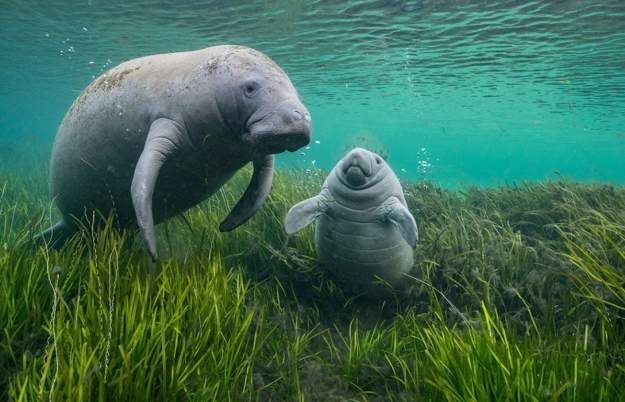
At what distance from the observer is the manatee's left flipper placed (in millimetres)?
4676

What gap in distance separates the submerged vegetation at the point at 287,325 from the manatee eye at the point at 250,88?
55.9 inches

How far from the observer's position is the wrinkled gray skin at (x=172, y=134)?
140 inches

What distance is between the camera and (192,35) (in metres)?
19.8

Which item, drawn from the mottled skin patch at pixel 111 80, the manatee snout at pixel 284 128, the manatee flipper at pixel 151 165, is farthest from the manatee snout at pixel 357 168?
the mottled skin patch at pixel 111 80

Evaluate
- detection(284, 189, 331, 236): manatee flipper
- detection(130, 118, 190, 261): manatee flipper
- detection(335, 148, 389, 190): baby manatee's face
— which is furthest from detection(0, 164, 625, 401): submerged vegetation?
detection(335, 148, 389, 190): baby manatee's face

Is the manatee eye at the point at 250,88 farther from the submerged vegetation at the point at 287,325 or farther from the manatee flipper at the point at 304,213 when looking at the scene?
the manatee flipper at the point at 304,213

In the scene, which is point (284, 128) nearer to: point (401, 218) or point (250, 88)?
point (250, 88)

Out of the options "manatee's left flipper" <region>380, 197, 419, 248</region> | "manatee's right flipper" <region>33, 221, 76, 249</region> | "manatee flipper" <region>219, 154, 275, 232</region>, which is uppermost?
"manatee flipper" <region>219, 154, 275, 232</region>

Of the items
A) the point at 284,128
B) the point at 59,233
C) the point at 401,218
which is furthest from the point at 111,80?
the point at 401,218

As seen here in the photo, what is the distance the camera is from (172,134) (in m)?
3.86

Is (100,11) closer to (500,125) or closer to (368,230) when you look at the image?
(368,230)

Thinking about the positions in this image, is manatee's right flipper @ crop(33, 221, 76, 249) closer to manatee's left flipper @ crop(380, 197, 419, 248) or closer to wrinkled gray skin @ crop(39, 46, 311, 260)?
wrinkled gray skin @ crop(39, 46, 311, 260)

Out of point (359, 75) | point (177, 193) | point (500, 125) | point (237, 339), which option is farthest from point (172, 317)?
point (500, 125)

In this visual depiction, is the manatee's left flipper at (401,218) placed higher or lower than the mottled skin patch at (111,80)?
lower
